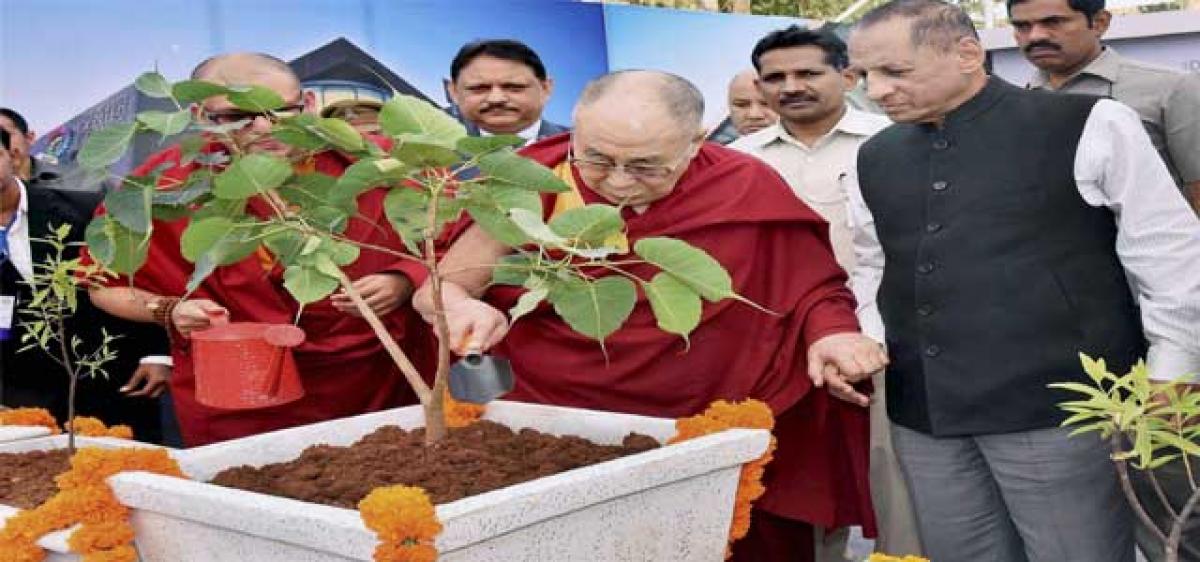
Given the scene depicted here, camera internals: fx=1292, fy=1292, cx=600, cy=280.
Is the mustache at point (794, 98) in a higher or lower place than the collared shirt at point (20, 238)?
higher

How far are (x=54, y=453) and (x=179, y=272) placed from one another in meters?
0.70

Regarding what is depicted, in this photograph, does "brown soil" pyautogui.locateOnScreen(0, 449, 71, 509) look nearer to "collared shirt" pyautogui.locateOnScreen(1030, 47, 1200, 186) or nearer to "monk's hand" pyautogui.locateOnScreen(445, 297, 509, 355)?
"monk's hand" pyautogui.locateOnScreen(445, 297, 509, 355)

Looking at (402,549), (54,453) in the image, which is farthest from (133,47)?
(402,549)

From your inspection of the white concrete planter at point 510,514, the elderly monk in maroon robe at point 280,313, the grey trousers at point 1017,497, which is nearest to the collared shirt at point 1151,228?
the grey trousers at point 1017,497

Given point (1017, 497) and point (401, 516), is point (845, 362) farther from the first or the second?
point (401, 516)

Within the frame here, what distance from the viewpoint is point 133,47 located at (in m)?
4.62

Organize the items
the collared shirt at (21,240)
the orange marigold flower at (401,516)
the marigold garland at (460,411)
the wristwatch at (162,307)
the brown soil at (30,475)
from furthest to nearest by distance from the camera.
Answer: the collared shirt at (21,240)
the wristwatch at (162,307)
the marigold garland at (460,411)
the brown soil at (30,475)
the orange marigold flower at (401,516)

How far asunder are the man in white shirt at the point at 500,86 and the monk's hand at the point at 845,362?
1761 mm

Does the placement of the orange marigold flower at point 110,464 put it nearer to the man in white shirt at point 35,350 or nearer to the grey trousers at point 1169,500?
the grey trousers at point 1169,500

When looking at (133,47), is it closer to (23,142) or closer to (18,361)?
(23,142)

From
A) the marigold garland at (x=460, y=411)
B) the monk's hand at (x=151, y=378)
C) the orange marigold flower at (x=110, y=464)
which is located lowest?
the monk's hand at (x=151, y=378)

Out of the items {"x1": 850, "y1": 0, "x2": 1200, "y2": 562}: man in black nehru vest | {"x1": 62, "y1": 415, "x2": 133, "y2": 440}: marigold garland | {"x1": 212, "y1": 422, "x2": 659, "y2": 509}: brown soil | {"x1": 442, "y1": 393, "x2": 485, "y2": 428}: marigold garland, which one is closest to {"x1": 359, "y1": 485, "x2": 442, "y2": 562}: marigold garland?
{"x1": 212, "y1": 422, "x2": 659, "y2": 509}: brown soil

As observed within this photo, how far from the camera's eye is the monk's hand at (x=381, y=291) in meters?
2.50

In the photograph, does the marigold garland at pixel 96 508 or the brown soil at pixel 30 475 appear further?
the brown soil at pixel 30 475
